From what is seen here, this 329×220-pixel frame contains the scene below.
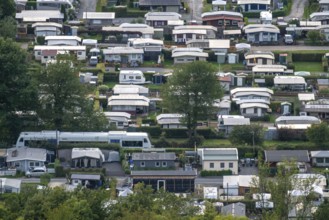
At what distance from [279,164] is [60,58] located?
8597mm

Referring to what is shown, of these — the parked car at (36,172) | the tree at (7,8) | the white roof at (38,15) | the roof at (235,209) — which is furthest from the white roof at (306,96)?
the tree at (7,8)

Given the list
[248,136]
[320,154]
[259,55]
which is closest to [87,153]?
[248,136]

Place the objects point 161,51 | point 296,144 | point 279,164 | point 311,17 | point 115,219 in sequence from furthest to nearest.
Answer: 1. point 311,17
2. point 161,51
3. point 296,144
4. point 279,164
5. point 115,219

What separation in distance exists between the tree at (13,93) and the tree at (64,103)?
423 millimetres

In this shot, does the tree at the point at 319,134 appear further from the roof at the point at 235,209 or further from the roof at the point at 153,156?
the roof at the point at 235,209

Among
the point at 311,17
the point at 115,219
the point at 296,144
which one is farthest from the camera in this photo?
the point at 311,17

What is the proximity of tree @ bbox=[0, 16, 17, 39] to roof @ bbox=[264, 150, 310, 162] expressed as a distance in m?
13.8

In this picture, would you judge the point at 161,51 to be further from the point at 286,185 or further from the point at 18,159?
the point at 286,185

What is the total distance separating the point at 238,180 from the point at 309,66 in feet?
45.7

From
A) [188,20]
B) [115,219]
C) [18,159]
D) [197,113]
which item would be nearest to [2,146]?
[18,159]

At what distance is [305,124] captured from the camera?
5591 centimetres

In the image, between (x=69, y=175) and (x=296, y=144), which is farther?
(x=296, y=144)

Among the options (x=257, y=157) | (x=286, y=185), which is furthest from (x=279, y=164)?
(x=286, y=185)

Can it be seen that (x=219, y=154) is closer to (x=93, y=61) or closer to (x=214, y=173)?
(x=214, y=173)
